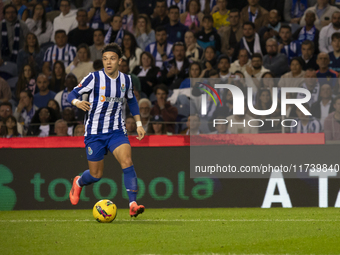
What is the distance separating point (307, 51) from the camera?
1005cm

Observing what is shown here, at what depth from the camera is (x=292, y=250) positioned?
12.5ft

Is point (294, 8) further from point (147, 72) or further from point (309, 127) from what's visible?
point (309, 127)

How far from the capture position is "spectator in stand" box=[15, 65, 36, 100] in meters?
10.4

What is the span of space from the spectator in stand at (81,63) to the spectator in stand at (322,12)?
4.53 m

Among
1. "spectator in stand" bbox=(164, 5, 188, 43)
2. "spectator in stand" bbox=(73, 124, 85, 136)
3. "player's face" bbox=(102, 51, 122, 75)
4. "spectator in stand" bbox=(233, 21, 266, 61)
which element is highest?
"spectator in stand" bbox=(164, 5, 188, 43)

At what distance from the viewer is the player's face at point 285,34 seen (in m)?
10.4

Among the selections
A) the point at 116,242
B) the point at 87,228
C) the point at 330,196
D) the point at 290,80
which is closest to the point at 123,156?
the point at 87,228

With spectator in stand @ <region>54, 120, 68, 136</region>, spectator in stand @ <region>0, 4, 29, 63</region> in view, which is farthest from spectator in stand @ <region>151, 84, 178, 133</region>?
spectator in stand @ <region>0, 4, 29, 63</region>

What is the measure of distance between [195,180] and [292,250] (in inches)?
156

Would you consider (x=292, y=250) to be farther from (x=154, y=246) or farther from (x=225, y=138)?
(x=225, y=138)

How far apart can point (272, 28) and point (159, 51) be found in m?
2.42

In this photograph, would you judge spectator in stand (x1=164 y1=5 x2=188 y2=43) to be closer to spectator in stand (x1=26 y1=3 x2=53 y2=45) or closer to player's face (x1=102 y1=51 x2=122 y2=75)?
spectator in stand (x1=26 y1=3 x2=53 y2=45)

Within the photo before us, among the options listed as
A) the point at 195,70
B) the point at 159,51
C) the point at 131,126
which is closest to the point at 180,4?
the point at 159,51

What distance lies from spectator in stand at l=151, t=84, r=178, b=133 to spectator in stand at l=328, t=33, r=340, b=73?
319 centimetres
